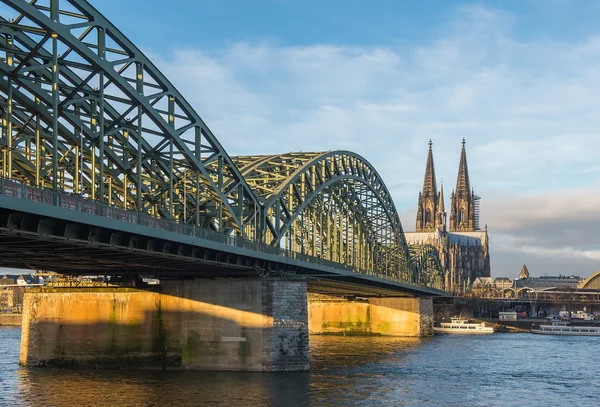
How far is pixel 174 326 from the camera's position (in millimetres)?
69250

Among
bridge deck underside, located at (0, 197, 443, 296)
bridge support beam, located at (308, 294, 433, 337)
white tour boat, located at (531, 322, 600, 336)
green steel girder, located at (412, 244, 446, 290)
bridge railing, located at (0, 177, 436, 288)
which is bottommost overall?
white tour boat, located at (531, 322, 600, 336)

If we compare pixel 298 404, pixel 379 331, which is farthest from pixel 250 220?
pixel 379 331

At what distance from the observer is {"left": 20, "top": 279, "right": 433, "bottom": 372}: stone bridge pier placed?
66875 millimetres

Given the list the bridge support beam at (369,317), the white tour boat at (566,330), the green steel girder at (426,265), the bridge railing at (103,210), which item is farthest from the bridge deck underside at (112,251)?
the white tour boat at (566,330)

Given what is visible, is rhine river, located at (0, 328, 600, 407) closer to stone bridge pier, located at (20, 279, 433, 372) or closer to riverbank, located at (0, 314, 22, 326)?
stone bridge pier, located at (20, 279, 433, 372)

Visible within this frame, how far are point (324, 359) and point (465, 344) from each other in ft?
133

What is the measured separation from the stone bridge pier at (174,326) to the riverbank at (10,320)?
4013 inches

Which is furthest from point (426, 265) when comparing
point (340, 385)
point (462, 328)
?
point (340, 385)

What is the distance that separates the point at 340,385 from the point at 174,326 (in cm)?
1440

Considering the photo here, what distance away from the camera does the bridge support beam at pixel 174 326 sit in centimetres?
6688

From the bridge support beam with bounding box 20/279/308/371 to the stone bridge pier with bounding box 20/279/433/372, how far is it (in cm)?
8

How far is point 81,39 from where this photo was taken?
50.9 meters

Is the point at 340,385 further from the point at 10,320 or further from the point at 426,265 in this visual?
the point at 10,320

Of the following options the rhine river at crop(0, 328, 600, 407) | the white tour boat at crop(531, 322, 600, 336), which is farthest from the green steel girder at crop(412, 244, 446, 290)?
the rhine river at crop(0, 328, 600, 407)
